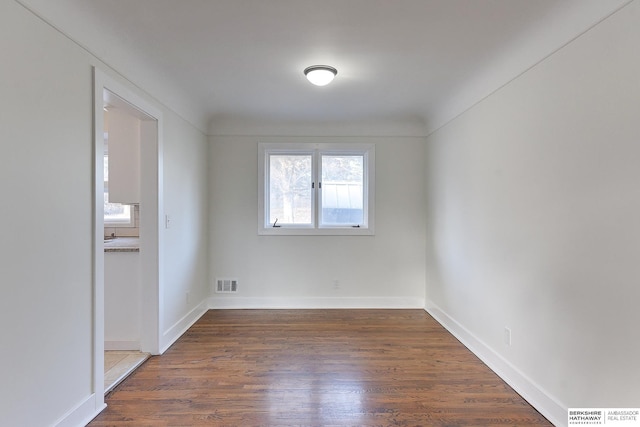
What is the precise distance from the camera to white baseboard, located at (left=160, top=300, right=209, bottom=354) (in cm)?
290

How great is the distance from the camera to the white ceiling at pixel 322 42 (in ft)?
5.80

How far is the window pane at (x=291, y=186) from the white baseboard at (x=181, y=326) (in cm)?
137

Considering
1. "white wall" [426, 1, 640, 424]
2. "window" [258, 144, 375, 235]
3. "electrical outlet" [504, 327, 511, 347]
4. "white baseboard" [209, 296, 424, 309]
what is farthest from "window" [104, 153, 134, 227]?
"electrical outlet" [504, 327, 511, 347]

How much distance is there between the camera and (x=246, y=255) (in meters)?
4.14

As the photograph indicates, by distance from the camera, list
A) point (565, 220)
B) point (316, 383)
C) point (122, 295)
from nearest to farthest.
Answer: point (565, 220), point (316, 383), point (122, 295)

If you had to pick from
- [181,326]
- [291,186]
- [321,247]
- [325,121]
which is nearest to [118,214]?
[181,326]

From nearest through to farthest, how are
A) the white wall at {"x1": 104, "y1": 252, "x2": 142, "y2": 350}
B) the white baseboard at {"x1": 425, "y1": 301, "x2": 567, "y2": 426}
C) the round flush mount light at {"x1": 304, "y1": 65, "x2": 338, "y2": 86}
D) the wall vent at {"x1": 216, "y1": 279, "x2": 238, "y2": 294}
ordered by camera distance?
the white baseboard at {"x1": 425, "y1": 301, "x2": 567, "y2": 426} < the round flush mount light at {"x1": 304, "y1": 65, "x2": 338, "y2": 86} < the white wall at {"x1": 104, "y1": 252, "x2": 142, "y2": 350} < the wall vent at {"x1": 216, "y1": 279, "x2": 238, "y2": 294}

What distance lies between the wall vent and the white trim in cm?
9

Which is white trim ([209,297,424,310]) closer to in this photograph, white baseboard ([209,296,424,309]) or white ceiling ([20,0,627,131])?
white baseboard ([209,296,424,309])

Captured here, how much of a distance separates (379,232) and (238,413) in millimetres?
2733

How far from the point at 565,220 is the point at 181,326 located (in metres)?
3.41

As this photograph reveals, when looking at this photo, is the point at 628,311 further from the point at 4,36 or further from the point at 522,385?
the point at 4,36
